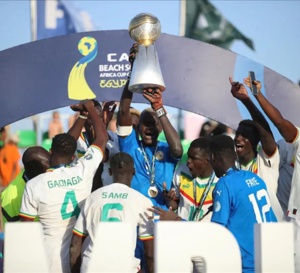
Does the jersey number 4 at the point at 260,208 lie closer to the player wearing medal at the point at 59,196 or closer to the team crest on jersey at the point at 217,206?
the team crest on jersey at the point at 217,206

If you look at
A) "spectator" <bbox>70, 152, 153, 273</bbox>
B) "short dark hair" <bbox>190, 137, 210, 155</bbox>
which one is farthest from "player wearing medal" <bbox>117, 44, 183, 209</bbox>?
"spectator" <bbox>70, 152, 153, 273</bbox>

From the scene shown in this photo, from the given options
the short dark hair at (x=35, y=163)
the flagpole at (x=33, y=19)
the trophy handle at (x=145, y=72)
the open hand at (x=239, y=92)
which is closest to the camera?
the trophy handle at (x=145, y=72)

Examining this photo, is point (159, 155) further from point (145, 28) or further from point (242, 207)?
point (242, 207)

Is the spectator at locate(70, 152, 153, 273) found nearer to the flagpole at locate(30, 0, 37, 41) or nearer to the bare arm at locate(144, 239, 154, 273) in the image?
the bare arm at locate(144, 239, 154, 273)

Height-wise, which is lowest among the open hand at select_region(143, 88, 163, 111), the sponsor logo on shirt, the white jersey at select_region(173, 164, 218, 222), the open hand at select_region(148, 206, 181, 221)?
the open hand at select_region(148, 206, 181, 221)

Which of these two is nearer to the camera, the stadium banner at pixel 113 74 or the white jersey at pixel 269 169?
the white jersey at pixel 269 169

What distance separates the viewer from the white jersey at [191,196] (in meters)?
7.90

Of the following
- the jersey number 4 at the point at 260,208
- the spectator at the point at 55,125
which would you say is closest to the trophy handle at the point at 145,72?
the jersey number 4 at the point at 260,208

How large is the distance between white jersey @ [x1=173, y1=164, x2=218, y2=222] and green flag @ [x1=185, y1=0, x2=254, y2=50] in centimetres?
1519

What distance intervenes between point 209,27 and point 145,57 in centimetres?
1612

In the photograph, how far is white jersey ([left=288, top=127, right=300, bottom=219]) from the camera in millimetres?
7723

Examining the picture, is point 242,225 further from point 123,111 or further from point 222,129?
point 222,129

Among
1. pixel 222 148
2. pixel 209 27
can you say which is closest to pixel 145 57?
pixel 222 148

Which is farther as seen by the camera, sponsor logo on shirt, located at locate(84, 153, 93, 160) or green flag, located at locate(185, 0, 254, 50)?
green flag, located at locate(185, 0, 254, 50)
